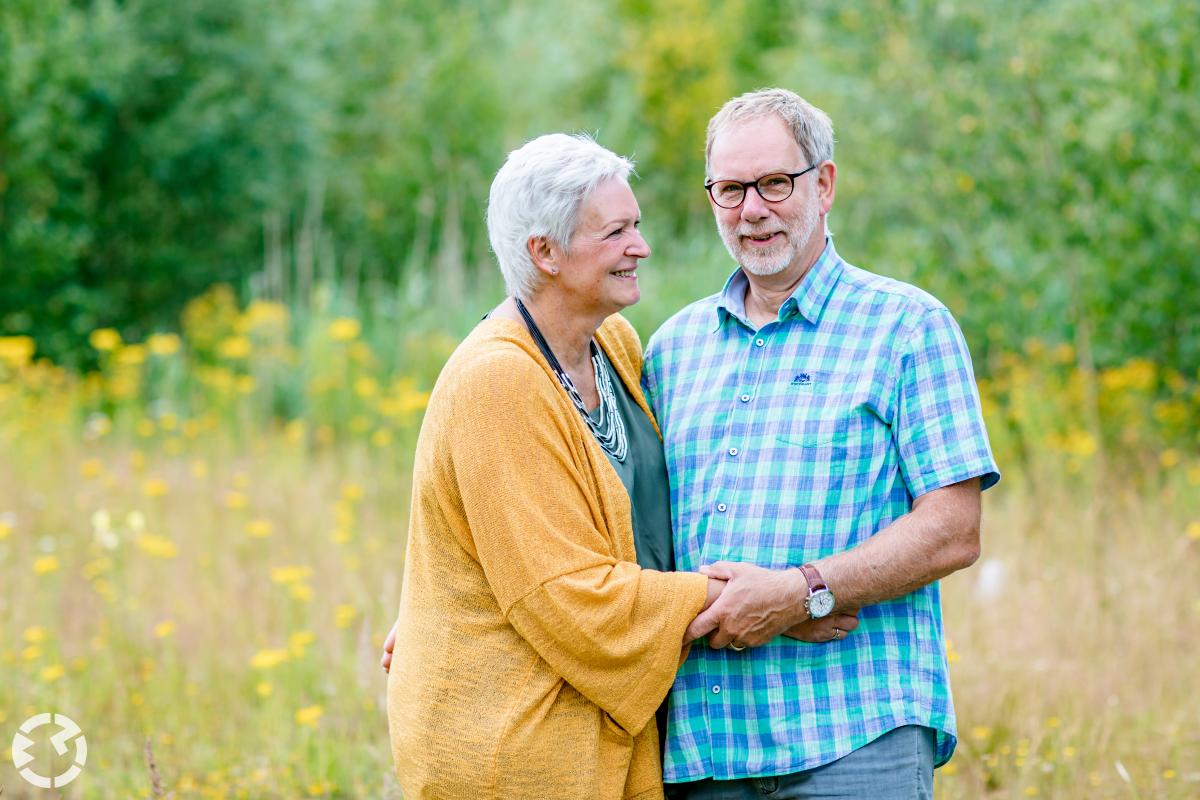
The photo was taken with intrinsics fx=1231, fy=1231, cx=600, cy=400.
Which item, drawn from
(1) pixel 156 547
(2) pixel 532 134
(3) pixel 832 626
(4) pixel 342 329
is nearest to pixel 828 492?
(3) pixel 832 626

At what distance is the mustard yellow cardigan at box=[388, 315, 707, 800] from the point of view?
8.05ft

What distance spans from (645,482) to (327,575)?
133 inches

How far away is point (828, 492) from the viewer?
262 centimetres

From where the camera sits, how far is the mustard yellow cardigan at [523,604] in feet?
8.05

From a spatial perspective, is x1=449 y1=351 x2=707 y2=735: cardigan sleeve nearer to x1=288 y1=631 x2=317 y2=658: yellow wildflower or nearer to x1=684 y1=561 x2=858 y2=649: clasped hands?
x1=684 y1=561 x2=858 y2=649: clasped hands

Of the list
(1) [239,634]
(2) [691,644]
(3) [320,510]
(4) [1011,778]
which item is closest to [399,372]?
(3) [320,510]

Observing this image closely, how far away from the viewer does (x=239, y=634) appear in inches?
209

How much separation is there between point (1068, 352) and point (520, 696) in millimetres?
5789

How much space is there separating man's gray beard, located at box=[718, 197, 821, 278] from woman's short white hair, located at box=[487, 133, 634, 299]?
1.15 feet

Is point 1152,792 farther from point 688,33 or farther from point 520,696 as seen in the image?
point 688,33

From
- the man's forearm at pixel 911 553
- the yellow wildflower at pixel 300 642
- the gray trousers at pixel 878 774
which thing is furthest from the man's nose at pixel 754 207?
the yellow wildflower at pixel 300 642

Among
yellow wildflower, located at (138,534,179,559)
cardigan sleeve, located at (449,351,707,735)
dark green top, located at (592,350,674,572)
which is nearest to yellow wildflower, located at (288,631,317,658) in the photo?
yellow wildflower, located at (138,534,179,559)

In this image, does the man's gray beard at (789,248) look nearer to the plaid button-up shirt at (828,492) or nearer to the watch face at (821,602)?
the plaid button-up shirt at (828,492)

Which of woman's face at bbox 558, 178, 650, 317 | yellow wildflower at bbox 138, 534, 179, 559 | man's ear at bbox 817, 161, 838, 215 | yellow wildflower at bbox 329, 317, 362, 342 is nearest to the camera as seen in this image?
woman's face at bbox 558, 178, 650, 317
